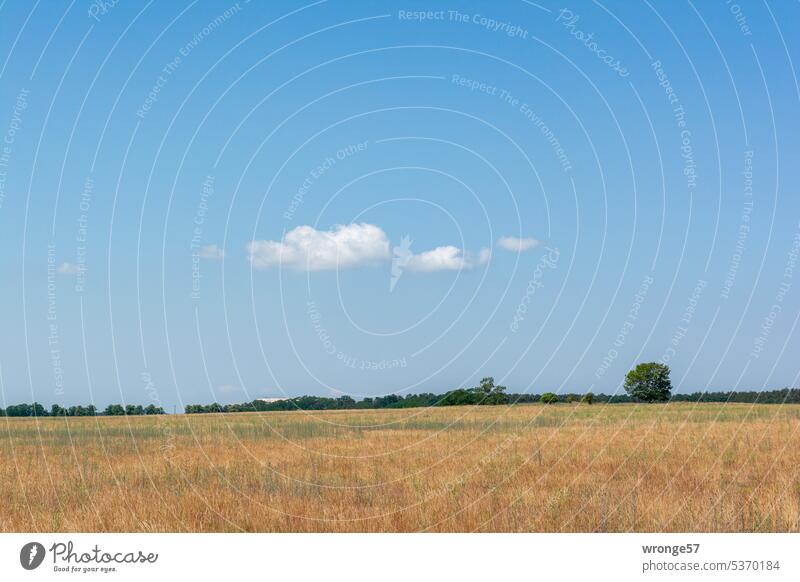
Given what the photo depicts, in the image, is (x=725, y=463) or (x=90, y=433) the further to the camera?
(x=90, y=433)

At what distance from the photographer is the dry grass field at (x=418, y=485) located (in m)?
12.0

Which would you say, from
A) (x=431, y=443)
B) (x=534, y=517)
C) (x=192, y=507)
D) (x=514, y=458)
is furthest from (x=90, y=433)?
(x=534, y=517)
